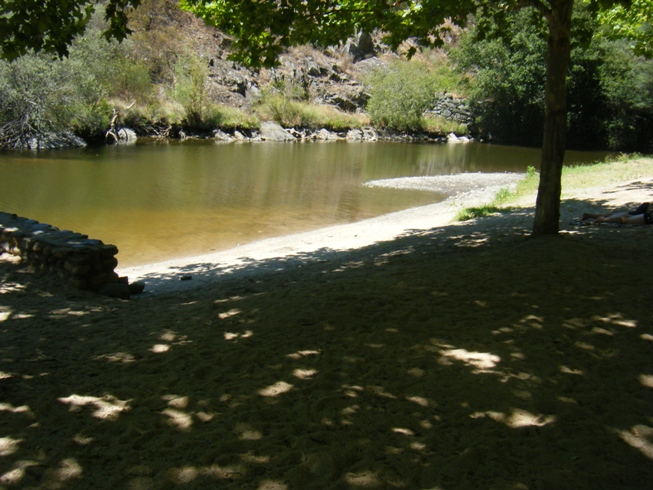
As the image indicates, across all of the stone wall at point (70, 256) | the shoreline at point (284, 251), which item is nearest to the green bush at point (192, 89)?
the shoreline at point (284, 251)

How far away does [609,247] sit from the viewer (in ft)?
24.8

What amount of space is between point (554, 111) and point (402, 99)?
47140mm

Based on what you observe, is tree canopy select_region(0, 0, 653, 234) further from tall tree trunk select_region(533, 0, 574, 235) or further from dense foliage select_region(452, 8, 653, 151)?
dense foliage select_region(452, 8, 653, 151)

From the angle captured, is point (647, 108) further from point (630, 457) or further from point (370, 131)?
point (630, 457)

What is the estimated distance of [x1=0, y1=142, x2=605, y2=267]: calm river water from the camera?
14.4 meters

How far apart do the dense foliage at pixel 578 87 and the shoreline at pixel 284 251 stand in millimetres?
29868

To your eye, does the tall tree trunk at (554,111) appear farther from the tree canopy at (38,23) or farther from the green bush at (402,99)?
the green bush at (402,99)

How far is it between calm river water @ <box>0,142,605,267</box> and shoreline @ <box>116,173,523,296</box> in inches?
41.1

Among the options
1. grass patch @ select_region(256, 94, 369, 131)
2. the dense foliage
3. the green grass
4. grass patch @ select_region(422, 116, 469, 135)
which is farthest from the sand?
grass patch @ select_region(422, 116, 469, 135)

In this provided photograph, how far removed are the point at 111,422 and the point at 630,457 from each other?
127 inches

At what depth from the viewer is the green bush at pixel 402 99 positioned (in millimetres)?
52750

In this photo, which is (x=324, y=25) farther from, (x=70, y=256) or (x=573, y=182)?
(x=573, y=182)

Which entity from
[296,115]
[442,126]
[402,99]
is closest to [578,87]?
[442,126]

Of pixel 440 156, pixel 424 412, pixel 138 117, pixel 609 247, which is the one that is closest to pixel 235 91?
pixel 138 117
